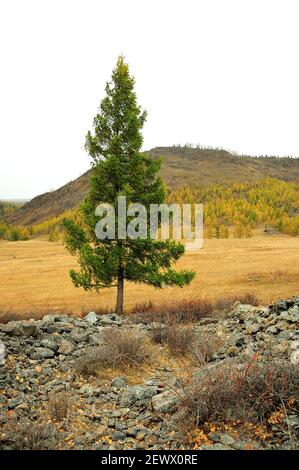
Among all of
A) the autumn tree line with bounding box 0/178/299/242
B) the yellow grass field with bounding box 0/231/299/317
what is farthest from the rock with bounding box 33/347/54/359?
the autumn tree line with bounding box 0/178/299/242

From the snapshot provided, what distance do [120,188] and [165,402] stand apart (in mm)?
11883

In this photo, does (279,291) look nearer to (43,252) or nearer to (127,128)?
(127,128)

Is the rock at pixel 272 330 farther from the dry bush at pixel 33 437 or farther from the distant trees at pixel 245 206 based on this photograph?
the distant trees at pixel 245 206

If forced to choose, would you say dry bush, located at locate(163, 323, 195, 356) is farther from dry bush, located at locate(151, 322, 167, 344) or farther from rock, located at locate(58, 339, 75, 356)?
rock, located at locate(58, 339, 75, 356)

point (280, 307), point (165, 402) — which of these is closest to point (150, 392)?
point (165, 402)

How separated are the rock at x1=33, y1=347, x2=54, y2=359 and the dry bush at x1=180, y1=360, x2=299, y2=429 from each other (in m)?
4.48

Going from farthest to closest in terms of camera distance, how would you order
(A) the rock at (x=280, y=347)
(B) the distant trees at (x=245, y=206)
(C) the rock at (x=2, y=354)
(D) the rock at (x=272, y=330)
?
(B) the distant trees at (x=245, y=206)
(D) the rock at (x=272, y=330)
(C) the rock at (x=2, y=354)
(A) the rock at (x=280, y=347)

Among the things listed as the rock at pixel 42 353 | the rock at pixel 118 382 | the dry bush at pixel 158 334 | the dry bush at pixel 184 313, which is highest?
the rock at pixel 42 353

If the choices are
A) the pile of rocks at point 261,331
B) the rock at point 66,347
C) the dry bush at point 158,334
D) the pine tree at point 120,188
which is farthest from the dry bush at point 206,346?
the pine tree at point 120,188

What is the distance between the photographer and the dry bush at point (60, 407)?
6543 mm

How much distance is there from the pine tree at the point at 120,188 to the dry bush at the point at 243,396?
10.7 m

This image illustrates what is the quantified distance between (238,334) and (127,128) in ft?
34.0

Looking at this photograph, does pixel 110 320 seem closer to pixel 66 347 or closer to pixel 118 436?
pixel 66 347
